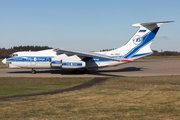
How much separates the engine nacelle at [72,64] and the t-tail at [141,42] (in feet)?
21.5

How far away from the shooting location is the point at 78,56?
2870 centimetres

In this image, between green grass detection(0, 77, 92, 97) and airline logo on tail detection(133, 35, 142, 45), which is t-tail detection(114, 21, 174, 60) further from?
green grass detection(0, 77, 92, 97)

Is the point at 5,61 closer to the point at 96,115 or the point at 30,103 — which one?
the point at 30,103

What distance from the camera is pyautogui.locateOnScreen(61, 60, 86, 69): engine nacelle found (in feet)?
91.7

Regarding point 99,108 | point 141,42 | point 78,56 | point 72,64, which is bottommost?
point 99,108

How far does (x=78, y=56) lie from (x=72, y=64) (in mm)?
1462

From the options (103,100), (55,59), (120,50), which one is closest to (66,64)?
(55,59)

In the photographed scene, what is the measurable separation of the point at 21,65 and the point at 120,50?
14717 millimetres

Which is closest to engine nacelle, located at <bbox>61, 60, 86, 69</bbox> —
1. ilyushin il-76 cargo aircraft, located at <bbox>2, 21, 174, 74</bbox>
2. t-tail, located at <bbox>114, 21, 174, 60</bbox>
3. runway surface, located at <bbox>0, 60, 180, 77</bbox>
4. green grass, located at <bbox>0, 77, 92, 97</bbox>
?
ilyushin il-76 cargo aircraft, located at <bbox>2, 21, 174, 74</bbox>

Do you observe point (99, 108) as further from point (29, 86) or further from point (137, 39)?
point (137, 39)

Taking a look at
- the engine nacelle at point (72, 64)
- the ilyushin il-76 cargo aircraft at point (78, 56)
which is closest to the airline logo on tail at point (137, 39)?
the ilyushin il-76 cargo aircraft at point (78, 56)

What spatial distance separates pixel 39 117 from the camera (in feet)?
29.1

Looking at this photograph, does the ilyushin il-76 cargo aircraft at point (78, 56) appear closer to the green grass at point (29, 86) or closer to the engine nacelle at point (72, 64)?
the engine nacelle at point (72, 64)

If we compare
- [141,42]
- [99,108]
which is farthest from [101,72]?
[99,108]
